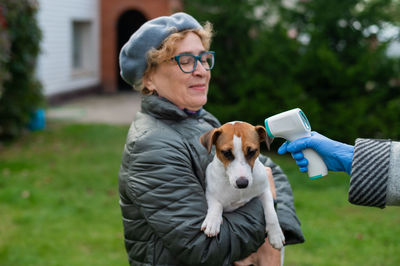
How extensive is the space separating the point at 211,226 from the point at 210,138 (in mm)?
417

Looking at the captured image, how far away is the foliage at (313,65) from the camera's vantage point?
8.71 m

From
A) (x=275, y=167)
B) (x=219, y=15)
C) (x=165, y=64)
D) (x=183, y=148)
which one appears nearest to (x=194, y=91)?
(x=165, y=64)

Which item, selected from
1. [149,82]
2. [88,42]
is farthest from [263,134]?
[88,42]

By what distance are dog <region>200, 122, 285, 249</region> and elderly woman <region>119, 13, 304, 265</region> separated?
0.05 meters

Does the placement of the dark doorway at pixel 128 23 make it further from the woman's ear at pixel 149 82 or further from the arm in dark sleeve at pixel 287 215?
the arm in dark sleeve at pixel 287 215

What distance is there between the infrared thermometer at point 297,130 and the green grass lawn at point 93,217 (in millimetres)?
3050

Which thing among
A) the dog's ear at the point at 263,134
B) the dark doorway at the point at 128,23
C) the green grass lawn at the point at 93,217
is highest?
the dog's ear at the point at 263,134

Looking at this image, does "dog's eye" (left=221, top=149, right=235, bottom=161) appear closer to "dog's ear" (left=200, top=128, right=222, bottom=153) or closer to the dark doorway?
"dog's ear" (left=200, top=128, right=222, bottom=153)

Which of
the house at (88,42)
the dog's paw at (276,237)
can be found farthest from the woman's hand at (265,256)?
the house at (88,42)

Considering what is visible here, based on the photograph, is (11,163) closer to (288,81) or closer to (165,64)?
(288,81)

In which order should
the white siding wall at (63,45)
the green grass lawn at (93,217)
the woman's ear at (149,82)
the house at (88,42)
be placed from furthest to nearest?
1. the house at (88,42)
2. the white siding wall at (63,45)
3. the green grass lawn at (93,217)
4. the woman's ear at (149,82)

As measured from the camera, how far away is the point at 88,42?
717 inches

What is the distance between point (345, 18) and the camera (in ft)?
29.2

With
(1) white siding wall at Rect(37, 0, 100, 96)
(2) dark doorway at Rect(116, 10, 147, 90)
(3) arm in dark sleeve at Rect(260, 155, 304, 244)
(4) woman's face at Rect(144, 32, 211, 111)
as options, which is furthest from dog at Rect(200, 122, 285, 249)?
(2) dark doorway at Rect(116, 10, 147, 90)
